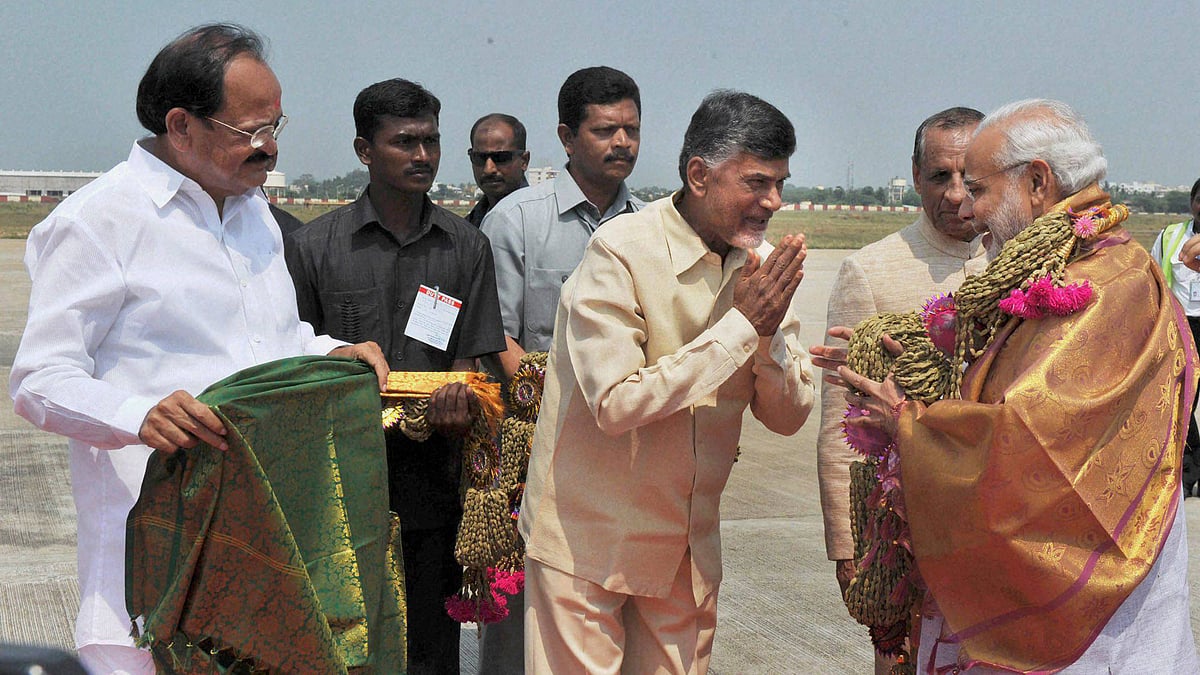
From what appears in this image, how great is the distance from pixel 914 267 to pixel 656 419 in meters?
1.42

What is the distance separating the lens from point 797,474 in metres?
9.63

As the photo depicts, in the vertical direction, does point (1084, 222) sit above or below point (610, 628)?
above

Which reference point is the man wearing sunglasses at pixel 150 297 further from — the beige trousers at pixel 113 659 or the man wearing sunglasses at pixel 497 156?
the man wearing sunglasses at pixel 497 156

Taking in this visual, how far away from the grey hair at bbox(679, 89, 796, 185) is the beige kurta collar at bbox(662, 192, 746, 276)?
151 millimetres

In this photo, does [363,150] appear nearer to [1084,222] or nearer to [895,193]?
[1084,222]

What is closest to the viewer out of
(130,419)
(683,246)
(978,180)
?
(130,419)

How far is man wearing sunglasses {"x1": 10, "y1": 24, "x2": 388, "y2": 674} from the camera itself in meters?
2.97

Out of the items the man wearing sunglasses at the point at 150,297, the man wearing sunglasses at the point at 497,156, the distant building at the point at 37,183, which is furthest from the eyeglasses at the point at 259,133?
the distant building at the point at 37,183

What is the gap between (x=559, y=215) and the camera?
5117mm

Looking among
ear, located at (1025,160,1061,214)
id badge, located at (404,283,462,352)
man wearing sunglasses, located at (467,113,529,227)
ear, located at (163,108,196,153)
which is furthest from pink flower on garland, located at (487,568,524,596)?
man wearing sunglasses, located at (467,113,529,227)

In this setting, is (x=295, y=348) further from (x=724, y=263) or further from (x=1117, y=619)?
(x=1117, y=619)

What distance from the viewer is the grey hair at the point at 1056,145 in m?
3.26

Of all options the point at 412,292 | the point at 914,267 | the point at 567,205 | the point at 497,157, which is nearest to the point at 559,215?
the point at 567,205

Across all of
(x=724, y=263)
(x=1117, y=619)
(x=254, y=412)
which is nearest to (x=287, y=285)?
(x=254, y=412)
